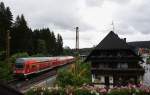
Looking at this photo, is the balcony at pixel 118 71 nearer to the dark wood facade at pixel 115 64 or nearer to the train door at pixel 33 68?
the dark wood facade at pixel 115 64

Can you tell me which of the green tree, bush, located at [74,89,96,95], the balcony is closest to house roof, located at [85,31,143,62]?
the balcony

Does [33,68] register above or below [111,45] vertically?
below

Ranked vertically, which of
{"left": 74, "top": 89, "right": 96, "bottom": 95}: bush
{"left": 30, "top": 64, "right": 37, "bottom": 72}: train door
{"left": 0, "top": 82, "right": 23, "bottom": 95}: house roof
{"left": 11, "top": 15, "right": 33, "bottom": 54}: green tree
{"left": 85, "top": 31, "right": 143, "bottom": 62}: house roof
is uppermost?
{"left": 11, "top": 15, "right": 33, "bottom": 54}: green tree

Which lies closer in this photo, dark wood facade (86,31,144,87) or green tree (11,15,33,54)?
dark wood facade (86,31,144,87)

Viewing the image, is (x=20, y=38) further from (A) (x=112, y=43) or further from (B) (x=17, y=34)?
(A) (x=112, y=43)

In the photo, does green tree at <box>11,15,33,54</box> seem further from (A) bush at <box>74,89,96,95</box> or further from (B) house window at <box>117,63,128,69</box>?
(A) bush at <box>74,89,96,95</box>

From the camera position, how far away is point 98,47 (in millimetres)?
45219

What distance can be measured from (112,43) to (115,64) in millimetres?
3689

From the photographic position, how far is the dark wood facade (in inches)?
1649

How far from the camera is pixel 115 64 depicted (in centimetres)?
4338

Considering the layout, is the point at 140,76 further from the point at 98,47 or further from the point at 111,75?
the point at 98,47

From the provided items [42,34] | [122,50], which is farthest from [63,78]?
[42,34]

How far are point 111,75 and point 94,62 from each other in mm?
A: 3330

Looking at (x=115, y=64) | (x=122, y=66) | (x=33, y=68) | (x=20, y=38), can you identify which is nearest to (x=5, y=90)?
(x=33, y=68)
